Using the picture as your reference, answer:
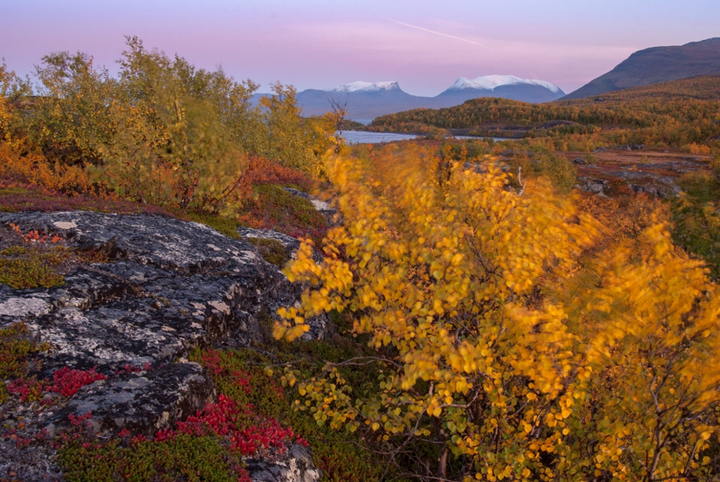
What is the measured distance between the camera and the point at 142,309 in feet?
25.4

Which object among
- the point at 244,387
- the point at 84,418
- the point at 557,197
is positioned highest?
the point at 557,197

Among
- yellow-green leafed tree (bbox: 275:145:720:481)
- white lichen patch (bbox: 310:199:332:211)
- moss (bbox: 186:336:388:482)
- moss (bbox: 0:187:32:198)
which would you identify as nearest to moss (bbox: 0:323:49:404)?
moss (bbox: 186:336:388:482)

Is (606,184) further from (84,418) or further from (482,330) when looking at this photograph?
(84,418)

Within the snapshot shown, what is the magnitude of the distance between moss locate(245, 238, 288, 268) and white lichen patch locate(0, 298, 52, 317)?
21.2 ft

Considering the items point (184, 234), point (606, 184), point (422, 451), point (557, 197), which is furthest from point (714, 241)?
point (606, 184)

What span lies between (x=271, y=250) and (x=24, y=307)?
758 centimetres

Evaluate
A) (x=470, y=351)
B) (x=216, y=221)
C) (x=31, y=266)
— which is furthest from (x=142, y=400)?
(x=216, y=221)

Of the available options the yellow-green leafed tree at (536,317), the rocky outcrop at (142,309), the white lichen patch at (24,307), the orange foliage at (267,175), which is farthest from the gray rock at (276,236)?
the yellow-green leafed tree at (536,317)

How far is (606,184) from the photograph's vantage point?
56625 millimetres

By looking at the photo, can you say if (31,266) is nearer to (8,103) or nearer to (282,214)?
(282,214)

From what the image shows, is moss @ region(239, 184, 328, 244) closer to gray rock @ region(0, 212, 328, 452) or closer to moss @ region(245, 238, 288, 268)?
moss @ region(245, 238, 288, 268)

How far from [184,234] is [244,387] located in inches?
237

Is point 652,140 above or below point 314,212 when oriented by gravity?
above

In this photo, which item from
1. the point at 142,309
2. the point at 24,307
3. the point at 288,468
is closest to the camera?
the point at 288,468
